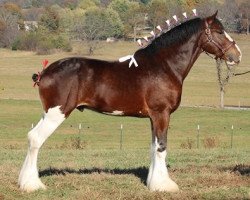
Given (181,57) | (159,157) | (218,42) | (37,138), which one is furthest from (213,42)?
(37,138)

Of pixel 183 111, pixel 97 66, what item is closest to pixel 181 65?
pixel 97 66

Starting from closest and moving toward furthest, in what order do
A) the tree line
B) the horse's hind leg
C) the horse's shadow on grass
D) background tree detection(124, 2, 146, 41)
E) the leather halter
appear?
the horse's hind leg → the leather halter → the horse's shadow on grass → the tree line → background tree detection(124, 2, 146, 41)

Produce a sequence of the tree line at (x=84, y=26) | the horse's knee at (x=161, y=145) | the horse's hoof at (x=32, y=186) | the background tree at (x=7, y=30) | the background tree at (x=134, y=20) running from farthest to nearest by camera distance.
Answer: the background tree at (x=7, y=30) → the background tree at (x=134, y=20) → the tree line at (x=84, y=26) → the horse's knee at (x=161, y=145) → the horse's hoof at (x=32, y=186)

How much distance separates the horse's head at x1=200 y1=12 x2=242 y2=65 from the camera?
394 inches

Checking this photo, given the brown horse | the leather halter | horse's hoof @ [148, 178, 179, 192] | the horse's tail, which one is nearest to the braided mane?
the brown horse

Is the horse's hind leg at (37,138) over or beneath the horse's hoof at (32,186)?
over

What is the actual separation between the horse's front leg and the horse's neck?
0.75 metres

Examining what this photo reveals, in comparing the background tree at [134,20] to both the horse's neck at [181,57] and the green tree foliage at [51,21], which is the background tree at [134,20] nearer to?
the green tree foliage at [51,21]

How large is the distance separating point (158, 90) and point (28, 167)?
2399mm

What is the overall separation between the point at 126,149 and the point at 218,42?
12.5 meters

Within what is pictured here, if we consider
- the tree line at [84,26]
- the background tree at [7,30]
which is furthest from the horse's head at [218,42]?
the background tree at [7,30]

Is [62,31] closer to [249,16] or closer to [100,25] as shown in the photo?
[100,25]

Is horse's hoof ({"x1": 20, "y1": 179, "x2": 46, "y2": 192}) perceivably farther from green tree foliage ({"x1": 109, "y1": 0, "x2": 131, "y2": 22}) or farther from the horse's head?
green tree foliage ({"x1": 109, "y1": 0, "x2": 131, "y2": 22})

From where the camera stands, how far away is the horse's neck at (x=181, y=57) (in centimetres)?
999
